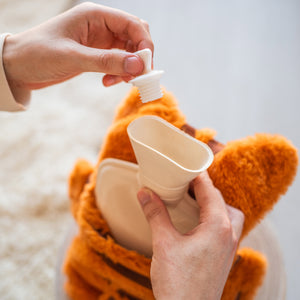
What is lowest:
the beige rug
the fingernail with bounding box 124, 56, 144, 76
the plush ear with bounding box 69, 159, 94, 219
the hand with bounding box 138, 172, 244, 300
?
the beige rug

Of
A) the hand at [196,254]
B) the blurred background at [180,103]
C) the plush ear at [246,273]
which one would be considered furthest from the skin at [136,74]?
the blurred background at [180,103]

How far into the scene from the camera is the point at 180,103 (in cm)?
116

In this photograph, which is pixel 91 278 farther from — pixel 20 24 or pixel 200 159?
pixel 20 24

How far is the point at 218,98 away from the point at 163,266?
2.84ft

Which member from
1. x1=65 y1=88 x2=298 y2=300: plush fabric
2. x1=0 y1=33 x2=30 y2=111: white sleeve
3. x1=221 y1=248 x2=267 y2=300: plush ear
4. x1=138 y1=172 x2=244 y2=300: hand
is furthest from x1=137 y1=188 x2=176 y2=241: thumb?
x1=0 y1=33 x2=30 y2=111: white sleeve

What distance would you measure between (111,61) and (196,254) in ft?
0.94

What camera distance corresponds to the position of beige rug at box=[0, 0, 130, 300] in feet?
2.85

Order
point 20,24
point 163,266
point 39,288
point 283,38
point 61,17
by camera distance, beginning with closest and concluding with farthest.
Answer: point 163,266 < point 61,17 < point 39,288 < point 283,38 < point 20,24

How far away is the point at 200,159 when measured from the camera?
42cm

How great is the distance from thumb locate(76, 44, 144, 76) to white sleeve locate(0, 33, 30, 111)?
0.17 metres

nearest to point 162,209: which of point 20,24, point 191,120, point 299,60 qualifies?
point 191,120

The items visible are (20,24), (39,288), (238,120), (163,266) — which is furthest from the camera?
(20,24)

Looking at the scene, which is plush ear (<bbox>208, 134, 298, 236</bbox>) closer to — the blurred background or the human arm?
the human arm

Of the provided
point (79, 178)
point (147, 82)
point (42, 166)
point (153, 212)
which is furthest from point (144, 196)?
point (42, 166)
